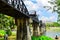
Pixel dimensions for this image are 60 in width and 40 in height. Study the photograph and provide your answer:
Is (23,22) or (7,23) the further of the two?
(7,23)

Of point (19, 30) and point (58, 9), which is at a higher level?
point (58, 9)

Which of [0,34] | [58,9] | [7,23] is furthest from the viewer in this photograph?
[7,23]

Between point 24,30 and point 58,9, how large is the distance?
6.81 meters

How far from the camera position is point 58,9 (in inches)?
1406

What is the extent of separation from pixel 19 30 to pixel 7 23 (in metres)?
37.0

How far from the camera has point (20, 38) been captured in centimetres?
3225

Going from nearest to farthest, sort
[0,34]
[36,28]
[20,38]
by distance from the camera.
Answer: [20,38]
[0,34]
[36,28]

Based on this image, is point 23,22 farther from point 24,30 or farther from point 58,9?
point 58,9

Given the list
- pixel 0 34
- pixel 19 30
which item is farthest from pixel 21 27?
pixel 0 34

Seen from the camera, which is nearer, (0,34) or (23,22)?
(23,22)

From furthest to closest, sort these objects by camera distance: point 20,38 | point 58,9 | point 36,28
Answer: point 36,28 → point 58,9 → point 20,38

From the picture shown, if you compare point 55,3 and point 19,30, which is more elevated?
point 55,3

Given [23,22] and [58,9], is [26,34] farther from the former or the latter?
[58,9]

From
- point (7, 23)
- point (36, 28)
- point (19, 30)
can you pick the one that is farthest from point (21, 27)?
point (7, 23)
